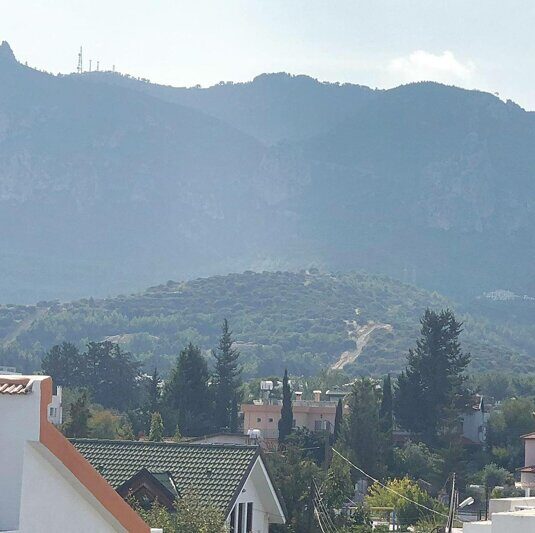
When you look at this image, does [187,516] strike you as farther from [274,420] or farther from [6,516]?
[274,420]

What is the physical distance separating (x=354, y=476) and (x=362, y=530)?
50.8 m

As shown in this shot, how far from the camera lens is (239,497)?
94.8 feet

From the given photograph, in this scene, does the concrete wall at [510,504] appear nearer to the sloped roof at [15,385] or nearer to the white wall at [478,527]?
the white wall at [478,527]

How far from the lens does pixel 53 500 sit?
10.7 m

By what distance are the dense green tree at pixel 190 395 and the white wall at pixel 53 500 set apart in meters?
101

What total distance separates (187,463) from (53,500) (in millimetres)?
19693

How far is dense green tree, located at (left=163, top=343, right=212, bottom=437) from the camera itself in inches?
4493

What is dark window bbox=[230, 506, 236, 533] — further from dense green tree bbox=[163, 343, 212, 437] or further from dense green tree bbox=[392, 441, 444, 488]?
dense green tree bbox=[163, 343, 212, 437]

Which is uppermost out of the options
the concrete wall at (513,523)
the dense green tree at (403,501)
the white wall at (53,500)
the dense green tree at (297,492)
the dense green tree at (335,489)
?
the white wall at (53,500)

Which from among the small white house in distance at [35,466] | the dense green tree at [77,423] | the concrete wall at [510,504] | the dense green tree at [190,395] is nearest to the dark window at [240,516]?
the concrete wall at [510,504]

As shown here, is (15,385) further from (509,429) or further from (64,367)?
(64,367)

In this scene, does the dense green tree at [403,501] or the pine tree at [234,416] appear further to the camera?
the pine tree at [234,416]

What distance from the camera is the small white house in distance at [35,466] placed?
10320 millimetres

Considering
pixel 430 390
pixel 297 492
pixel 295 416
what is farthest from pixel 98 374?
pixel 297 492
